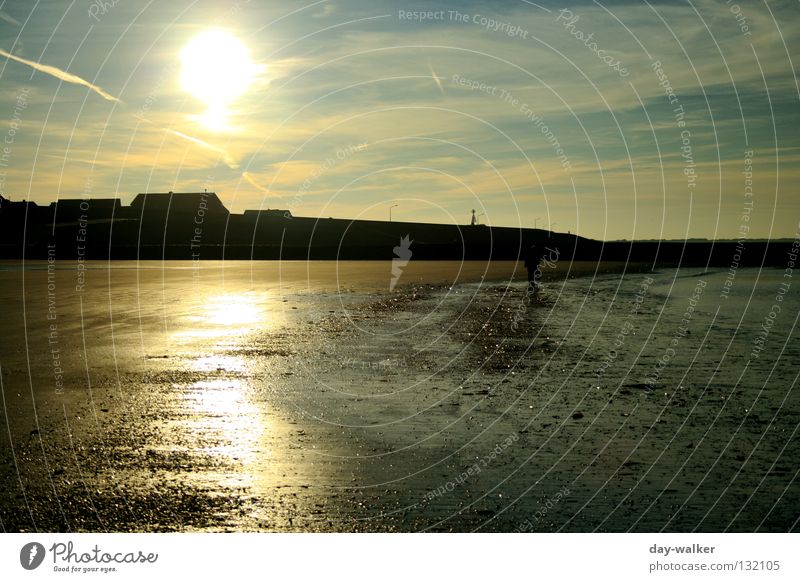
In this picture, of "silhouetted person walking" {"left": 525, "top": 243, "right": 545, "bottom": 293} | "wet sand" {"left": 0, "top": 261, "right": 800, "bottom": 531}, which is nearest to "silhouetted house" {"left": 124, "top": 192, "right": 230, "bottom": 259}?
"silhouetted person walking" {"left": 525, "top": 243, "right": 545, "bottom": 293}

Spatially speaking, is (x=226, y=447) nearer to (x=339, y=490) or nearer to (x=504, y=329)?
(x=339, y=490)

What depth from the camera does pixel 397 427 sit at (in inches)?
489

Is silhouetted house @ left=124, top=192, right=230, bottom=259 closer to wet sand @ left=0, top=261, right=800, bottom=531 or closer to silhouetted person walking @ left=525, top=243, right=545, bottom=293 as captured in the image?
silhouetted person walking @ left=525, top=243, right=545, bottom=293

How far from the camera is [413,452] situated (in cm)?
1100

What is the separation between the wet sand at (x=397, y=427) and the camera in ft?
28.5

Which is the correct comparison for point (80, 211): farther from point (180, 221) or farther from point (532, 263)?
point (532, 263)

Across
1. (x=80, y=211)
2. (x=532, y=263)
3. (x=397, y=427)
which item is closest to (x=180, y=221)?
(x=80, y=211)

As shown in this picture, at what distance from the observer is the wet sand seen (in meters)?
8.69

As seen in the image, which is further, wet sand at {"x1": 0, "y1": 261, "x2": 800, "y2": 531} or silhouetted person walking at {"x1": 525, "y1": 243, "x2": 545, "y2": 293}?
silhouetted person walking at {"x1": 525, "y1": 243, "x2": 545, "y2": 293}

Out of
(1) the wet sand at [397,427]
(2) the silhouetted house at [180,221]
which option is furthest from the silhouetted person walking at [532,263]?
(2) the silhouetted house at [180,221]

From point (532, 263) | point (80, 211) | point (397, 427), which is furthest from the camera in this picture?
point (80, 211)

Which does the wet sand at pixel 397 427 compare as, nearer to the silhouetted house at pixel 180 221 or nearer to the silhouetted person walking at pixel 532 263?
the silhouetted person walking at pixel 532 263
